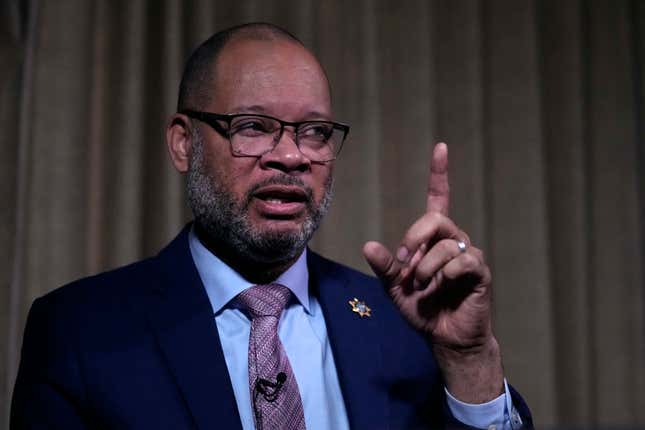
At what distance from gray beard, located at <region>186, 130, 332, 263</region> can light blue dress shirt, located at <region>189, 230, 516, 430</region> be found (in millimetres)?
53

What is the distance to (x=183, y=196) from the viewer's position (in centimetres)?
199

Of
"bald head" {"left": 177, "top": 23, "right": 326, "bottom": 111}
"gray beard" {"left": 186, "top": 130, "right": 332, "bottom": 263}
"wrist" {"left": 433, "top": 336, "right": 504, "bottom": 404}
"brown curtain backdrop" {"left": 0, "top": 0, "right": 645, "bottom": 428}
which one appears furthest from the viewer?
"brown curtain backdrop" {"left": 0, "top": 0, "right": 645, "bottom": 428}

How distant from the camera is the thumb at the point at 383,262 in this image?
3.53 feet

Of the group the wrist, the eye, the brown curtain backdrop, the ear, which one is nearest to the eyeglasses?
the eye

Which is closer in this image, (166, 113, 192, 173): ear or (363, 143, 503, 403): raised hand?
(363, 143, 503, 403): raised hand

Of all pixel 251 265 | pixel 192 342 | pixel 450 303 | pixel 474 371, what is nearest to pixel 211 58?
pixel 251 265

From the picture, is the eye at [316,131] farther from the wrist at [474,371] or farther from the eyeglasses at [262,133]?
the wrist at [474,371]

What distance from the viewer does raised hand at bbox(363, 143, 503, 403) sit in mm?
1110

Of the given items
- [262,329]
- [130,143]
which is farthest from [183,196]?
[262,329]

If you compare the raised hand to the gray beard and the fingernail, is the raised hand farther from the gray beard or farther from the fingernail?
the gray beard

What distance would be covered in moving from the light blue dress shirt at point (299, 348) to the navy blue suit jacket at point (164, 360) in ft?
0.08

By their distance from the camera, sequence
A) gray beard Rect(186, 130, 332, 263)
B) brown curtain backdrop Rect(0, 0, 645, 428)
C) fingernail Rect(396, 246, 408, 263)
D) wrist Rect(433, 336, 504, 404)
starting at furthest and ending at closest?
brown curtain backdrop Rect(0, 0, 645, 428) → gray beard Rect(186, 130, 332, 263) → wrist Rect(433, 336, 504, 404) → fingernail Rect(396, 246, 408, 263)

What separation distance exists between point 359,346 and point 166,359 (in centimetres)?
38

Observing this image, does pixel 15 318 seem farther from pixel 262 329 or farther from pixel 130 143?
pixel 262 329
